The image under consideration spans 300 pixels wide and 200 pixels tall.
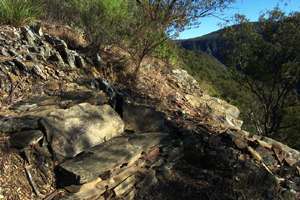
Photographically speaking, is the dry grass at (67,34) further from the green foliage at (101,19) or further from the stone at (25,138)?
the stone at (25,138)

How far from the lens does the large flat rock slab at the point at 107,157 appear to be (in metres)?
6.01

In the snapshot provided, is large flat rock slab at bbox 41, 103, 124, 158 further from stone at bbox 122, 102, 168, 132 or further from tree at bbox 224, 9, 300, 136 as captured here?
tree at bbox 224, 9, 300, 136

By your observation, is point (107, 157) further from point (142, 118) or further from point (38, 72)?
point (38, 72)

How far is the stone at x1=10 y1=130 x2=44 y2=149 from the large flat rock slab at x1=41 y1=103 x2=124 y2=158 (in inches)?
6.3

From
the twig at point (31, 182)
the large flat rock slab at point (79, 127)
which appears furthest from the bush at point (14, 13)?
the twig at point (31, 182)

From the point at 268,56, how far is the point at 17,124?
13.9 metres

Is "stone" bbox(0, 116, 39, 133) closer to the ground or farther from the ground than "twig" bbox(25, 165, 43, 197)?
farther from the ground

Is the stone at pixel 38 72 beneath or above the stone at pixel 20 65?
beneath

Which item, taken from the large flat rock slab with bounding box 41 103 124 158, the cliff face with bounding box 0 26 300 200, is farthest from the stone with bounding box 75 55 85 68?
the large flat rock slab with bounding box 41 103 124 158

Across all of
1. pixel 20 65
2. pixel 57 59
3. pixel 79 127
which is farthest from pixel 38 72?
pixel 79 127

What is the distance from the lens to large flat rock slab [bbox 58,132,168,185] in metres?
6.01

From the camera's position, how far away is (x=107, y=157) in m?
6.51

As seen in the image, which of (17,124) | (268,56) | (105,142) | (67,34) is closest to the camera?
(17,124)

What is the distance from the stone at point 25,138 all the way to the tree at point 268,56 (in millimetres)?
13380
